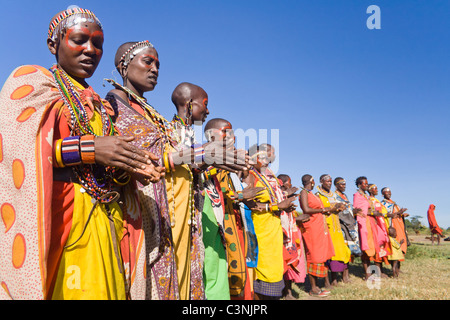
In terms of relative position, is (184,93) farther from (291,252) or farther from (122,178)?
(291,252)

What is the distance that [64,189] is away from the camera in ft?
5.41

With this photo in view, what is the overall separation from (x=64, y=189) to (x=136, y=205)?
0.51 meters

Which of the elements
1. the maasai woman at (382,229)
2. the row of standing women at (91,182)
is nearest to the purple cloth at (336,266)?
the maasai woman at (382,229)

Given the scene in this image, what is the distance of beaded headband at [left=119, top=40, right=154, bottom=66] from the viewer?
112 inches

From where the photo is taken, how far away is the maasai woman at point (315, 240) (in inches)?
305

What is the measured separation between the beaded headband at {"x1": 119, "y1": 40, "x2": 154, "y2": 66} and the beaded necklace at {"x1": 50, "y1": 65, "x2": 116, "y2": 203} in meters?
0.99

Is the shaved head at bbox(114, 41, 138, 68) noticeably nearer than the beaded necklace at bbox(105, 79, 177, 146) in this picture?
No

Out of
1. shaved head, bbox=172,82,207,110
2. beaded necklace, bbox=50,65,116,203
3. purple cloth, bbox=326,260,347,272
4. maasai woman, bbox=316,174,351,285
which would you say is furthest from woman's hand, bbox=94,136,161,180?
purple cloth, bbox=326,260,347,272

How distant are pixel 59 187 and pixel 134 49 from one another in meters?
1.60

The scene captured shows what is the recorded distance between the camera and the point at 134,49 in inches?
112

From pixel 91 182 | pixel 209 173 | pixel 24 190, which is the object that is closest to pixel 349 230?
pixel 209 173

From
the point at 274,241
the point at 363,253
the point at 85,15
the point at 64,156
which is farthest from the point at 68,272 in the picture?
the point at 363,253

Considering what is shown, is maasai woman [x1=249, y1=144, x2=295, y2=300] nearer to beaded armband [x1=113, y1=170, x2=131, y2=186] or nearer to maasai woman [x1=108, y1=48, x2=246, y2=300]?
maasai woman [x1=108, y1=48, x2=246, y2=300]

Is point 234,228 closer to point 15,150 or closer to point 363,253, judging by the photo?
point 15,150
